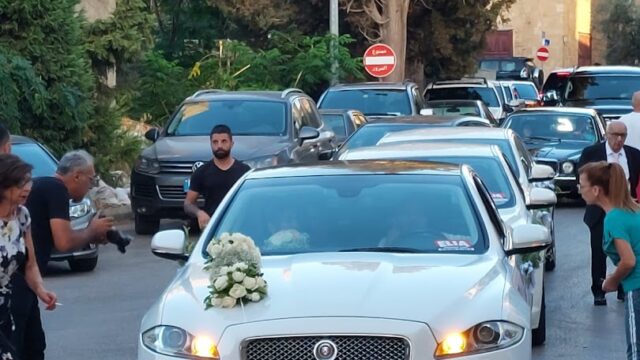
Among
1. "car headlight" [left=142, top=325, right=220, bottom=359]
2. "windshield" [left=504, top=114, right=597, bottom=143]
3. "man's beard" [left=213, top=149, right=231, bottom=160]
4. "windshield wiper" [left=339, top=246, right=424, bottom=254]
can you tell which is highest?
"windshield wiper" [left=339, top=246, right=424, bottom=254]

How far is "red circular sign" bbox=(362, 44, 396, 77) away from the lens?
102ft

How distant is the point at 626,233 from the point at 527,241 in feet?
2.23

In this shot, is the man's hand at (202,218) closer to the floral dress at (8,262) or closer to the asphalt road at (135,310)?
the asphalt road at (135,310)

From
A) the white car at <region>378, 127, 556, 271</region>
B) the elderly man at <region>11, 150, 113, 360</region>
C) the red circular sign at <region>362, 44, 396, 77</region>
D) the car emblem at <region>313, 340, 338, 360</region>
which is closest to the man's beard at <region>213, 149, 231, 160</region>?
the white car at <region>378, 127, 556, 271</region>

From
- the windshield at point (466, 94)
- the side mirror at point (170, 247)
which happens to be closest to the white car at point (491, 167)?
the side mirror at point (170, 247)

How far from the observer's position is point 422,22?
42.5m

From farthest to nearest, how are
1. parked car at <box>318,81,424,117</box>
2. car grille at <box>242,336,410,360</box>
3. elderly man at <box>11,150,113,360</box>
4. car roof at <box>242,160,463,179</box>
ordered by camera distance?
parked car at <box>318,81,424,117</box>, car roof at <box>242,160,463,179</box>, elderly man at <box>11,150,113,360</box>, car grille at <box>242,336,410,360</box>

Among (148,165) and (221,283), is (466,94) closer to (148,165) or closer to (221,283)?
(148,165)

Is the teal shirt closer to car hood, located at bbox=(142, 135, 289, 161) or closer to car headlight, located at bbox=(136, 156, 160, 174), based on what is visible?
car hood, located at bbox=(142, 135, 289, 161)

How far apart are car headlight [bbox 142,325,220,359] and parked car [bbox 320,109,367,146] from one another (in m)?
16.9

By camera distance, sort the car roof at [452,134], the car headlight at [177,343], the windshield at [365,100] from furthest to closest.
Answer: the windshield at [365,100], the car roof at [452,134], the car headlight at [177,343]

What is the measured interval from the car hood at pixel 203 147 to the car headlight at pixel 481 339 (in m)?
11.2

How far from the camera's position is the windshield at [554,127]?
23003 mm

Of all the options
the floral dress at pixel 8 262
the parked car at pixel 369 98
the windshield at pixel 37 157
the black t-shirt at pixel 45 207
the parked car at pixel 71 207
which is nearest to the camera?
the floral dress at pixel 8 262
